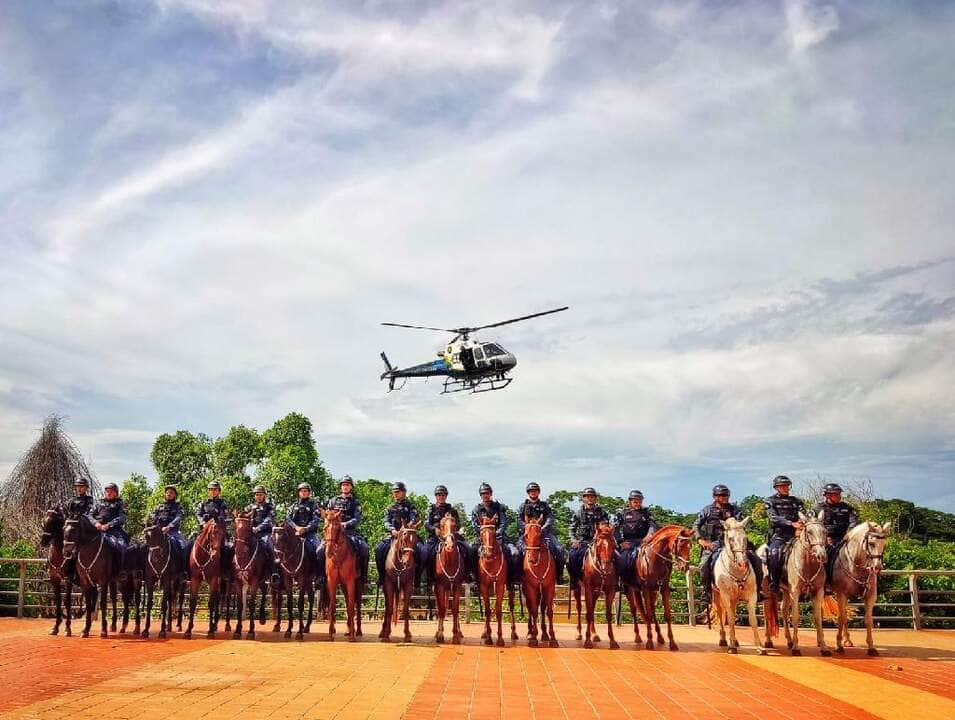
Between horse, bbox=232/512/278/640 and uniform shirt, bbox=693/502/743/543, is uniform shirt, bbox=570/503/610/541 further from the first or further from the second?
horse, bbox=232/512/278/640

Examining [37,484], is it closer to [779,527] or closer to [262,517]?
[262,517]

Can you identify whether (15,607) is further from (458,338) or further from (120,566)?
(458,338)

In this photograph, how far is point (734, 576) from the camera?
1212 centimetres

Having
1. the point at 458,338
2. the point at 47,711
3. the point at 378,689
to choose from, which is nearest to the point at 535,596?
the point at 378,689

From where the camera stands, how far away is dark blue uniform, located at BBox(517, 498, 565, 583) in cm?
1362

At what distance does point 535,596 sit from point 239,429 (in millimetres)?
32967

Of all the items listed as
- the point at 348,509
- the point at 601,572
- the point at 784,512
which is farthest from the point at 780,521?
the point at 348,509

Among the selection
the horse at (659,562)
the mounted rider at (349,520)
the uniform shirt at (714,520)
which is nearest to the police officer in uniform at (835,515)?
the uniform shirt at (714,520)

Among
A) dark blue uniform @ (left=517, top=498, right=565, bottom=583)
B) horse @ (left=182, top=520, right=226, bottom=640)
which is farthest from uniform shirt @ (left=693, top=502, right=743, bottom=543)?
horse @ (left=182, top=520, right=226, bottom=640)

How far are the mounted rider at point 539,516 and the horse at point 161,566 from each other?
594cm

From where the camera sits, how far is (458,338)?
104 ft

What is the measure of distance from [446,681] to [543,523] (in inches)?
194

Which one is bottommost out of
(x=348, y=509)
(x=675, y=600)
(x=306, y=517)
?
(x=675, y=600)

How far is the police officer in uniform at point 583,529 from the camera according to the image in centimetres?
1392
